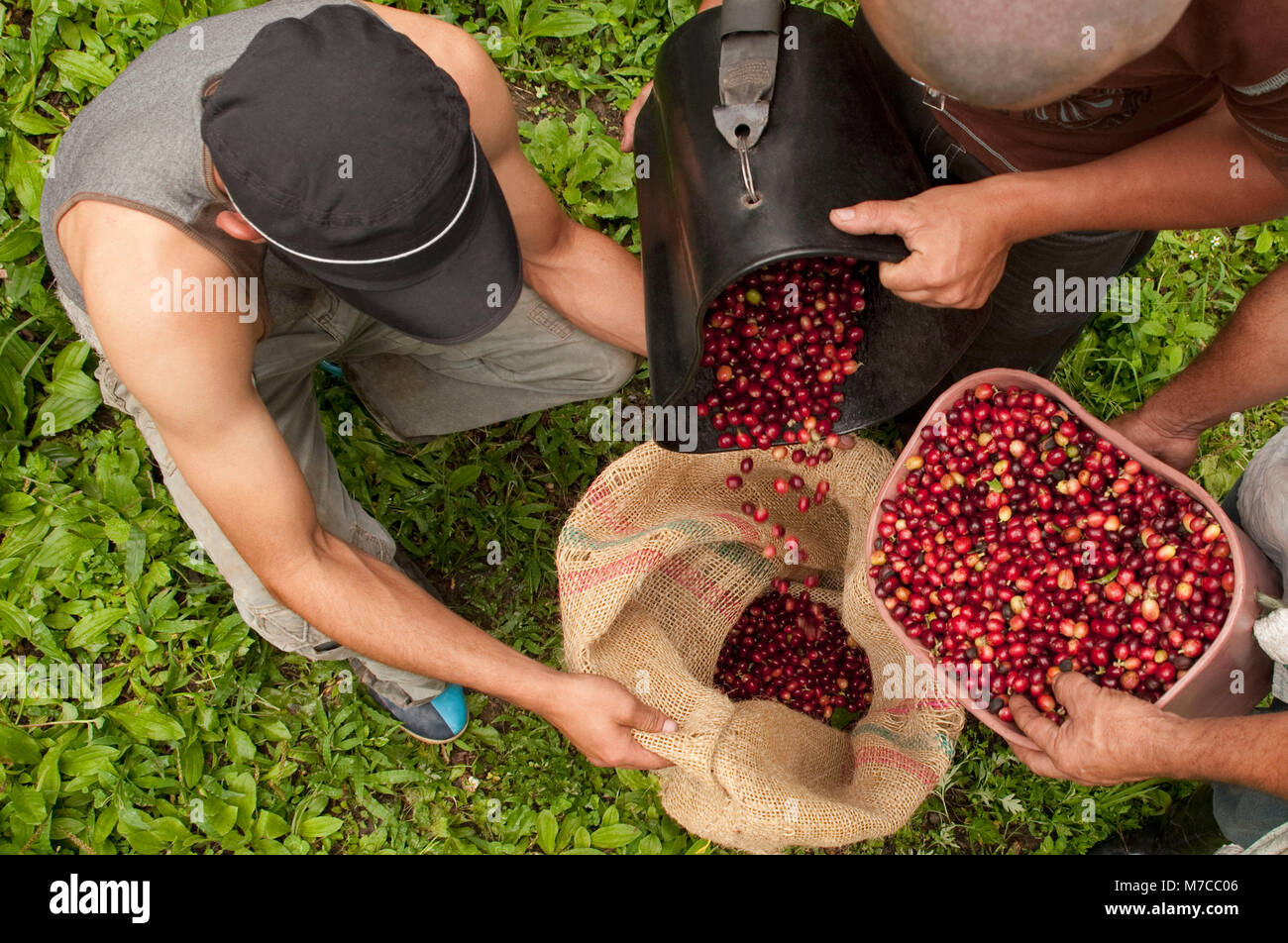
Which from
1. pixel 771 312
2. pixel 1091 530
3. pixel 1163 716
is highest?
pixel 771 312

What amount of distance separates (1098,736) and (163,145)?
273 centimetres

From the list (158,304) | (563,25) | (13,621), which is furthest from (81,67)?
(158,304)

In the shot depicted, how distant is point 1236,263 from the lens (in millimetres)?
4277

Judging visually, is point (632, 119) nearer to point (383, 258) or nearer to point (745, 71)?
point (745, 71)

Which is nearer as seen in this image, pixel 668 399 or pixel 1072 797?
pixel 668 399

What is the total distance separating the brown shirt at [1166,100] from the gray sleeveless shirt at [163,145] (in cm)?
191

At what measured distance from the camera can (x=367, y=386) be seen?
3.71 meters

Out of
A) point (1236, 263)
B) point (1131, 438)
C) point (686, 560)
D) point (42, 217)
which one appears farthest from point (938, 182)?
point (42, 217)

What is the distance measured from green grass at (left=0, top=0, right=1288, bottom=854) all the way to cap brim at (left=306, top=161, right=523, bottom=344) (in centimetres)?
154

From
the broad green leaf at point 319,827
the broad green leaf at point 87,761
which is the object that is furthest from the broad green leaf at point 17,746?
the broad green leaf at point 319,827

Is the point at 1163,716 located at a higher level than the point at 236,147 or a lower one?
lower

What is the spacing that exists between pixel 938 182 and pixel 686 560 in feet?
5.05

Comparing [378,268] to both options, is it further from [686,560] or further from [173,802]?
[173,802]

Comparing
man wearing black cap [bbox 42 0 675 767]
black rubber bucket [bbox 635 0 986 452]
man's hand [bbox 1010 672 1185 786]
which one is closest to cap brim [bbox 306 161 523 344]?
man wearing black cap [bbox 42 0 675 767]
